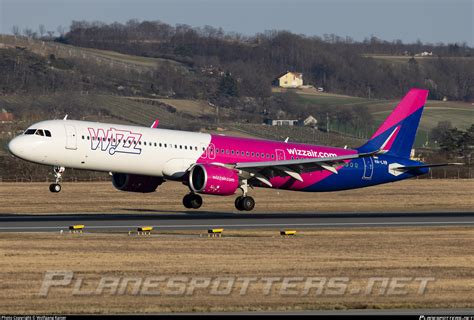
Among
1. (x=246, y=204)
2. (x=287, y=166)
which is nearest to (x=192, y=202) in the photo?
(x=246, y=204)

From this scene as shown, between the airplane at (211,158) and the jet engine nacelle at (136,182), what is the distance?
52 mm

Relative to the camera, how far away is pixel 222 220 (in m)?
48.6

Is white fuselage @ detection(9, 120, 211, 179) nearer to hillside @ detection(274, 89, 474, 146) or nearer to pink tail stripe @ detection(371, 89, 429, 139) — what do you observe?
pink tail stripe @ detection(371, 89, 429, 139)

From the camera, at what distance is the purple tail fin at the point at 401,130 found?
60938 mm

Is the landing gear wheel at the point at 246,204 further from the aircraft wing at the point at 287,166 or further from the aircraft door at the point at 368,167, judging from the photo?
the aircraft door at the point at 368,167

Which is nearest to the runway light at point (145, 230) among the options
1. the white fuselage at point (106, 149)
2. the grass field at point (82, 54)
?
the white fuselage at point (106, 149)

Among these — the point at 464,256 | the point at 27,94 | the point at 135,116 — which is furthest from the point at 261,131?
the point at 464,256

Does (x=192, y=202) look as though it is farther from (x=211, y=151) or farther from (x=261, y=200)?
(x=261, y=200)

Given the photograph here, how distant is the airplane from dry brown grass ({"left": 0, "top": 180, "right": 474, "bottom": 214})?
1.89 m

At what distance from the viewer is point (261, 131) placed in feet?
420

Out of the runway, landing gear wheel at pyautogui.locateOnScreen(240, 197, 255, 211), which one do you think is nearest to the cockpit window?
the runway

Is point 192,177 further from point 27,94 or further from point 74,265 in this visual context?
point 27,94

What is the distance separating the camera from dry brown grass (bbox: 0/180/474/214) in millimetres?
58656

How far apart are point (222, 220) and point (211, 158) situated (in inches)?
247
